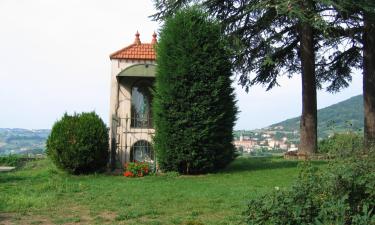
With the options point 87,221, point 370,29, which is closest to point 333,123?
point 87,221

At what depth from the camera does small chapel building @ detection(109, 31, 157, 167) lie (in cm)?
1580

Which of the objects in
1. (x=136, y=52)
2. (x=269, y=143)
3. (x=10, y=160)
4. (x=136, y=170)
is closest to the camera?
(x=136, y=170)

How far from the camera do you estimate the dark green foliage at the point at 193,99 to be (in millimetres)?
13500

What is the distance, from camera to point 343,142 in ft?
22.8

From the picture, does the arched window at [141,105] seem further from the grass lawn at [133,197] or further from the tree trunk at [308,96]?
the tree trunk at [308,96]

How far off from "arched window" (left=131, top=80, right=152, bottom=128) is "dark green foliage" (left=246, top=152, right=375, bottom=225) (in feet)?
37.4

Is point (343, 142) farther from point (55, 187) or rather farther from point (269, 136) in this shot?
point (269, 136)

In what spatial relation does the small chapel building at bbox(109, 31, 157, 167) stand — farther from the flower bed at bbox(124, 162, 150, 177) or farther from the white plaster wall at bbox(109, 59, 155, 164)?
the flower bed at bbox(124, 162, 150, 177)

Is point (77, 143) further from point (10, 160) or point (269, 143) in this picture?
point (269, 143)

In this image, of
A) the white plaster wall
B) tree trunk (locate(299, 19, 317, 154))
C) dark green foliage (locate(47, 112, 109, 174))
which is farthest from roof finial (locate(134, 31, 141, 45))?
tree trunk (locate(299, 19, 317, 154))

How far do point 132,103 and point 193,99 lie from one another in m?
3.87

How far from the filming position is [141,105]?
17.0 m

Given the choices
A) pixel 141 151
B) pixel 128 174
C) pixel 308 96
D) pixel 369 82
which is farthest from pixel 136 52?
pixel 369 82

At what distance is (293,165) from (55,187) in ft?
24.3
